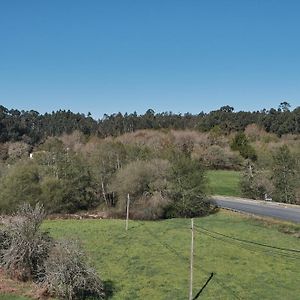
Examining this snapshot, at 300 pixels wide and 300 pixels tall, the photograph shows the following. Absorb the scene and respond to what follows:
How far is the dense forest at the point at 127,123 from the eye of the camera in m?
126

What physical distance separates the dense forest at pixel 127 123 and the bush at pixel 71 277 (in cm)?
9091

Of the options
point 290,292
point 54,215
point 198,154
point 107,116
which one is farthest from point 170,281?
point 107,116

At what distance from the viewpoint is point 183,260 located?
33656 mm

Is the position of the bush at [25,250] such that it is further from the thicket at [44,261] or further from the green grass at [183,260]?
the green grass at [183,260]

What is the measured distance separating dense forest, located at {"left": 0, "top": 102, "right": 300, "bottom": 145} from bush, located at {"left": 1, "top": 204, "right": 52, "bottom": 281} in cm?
8866

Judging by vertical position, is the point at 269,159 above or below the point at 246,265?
above

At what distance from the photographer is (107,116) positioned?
172000 mm

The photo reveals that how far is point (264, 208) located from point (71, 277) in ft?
113

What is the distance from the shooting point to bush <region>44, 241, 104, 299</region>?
26.1 meters

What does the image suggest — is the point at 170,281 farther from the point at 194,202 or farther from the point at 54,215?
the point at 54,215

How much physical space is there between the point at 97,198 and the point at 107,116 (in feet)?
370

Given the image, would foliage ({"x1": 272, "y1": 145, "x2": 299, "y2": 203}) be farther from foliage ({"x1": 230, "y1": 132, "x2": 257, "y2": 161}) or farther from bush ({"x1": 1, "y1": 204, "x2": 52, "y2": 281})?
bush ({"x1": 1, "y1": 204, "x2": 52, "y2": 281})

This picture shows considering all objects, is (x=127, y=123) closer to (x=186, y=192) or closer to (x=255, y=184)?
(x=255, y=184)

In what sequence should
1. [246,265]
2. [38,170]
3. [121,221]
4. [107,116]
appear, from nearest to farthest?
[246,265] < [121,221] < [38,170] < [107,116]
